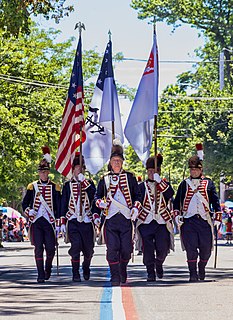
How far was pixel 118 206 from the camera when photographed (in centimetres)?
1606

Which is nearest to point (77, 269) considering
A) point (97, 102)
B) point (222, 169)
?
point (97, 102)

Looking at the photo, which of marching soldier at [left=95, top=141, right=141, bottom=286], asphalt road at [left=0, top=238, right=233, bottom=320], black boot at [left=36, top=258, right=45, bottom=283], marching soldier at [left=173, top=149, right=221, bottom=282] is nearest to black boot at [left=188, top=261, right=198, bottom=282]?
marching soldier at [left=173, top=149, right=221, bottom=282]

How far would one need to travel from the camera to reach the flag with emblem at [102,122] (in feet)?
65.3

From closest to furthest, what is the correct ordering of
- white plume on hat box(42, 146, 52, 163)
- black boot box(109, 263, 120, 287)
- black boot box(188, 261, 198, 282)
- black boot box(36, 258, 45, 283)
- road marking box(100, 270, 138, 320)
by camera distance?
road marking box(100, 270, 138, 320) < black boot box(109, 263, 120, 287) < black boot box(188, 261, 198, 282) < black boot box(36, 258, 45, 283) < white plume on hat box(42, 146, 52, 163)

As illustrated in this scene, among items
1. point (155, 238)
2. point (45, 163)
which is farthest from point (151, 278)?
point (45, 163)

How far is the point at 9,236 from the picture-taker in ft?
212

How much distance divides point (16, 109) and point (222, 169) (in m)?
18.2

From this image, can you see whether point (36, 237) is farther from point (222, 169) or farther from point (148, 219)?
point (222, 169)

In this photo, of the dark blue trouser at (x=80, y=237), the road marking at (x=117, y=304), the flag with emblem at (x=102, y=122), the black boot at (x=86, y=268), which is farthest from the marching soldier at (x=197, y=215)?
the flag with emblem at (x=102, y=122)

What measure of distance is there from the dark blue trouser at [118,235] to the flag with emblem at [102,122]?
3.85 meters

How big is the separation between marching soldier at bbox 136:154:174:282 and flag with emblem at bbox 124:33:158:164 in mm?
1068

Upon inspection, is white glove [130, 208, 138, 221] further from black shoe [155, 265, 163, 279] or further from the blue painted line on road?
black shoe [155, 265, 163, 279]

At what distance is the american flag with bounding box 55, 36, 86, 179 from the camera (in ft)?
63.0

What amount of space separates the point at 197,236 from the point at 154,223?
693mm
